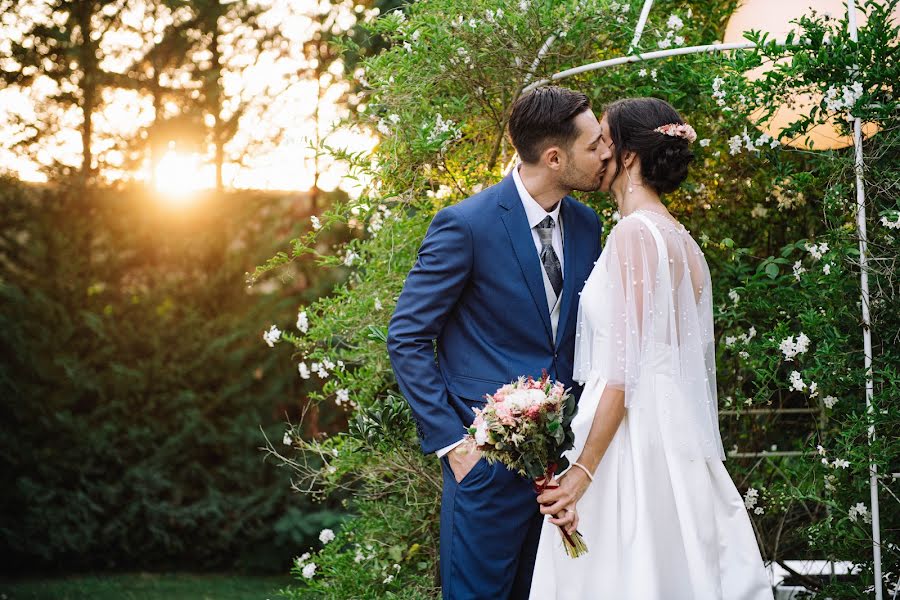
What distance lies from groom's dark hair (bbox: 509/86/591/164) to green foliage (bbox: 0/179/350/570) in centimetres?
542

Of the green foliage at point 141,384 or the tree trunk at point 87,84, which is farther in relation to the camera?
the tree trunk at point 87,84

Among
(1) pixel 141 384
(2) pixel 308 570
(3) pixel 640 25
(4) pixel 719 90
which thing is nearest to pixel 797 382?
(4) pixel 719 90

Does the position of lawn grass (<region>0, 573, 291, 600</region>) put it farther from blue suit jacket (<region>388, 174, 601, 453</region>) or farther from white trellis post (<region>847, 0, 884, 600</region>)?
white trellis post (<region>847, 0, 884, 600</region>)

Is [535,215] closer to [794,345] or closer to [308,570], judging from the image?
[794,345]

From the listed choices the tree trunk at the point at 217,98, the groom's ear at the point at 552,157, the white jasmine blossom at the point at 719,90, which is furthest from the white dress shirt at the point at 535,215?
the tree trunk at the point at 217,98

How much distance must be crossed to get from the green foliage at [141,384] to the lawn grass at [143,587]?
0.85ft

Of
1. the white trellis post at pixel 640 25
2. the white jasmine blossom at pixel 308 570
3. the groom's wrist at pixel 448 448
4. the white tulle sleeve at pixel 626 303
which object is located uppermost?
the white trellis post at pixel 640 25

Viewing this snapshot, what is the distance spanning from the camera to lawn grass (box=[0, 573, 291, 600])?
6492 millimetres

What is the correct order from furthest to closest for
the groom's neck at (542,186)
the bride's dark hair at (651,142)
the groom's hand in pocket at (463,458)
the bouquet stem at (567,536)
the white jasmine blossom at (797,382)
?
1. the white jasmine blossom at (797,382)
2. the groom's neck at (542,186)
3. the bride's dark hair at (651,142)
4. the groom's hand in pocket at (463,458)
5. the bouquet stem at (567,536)

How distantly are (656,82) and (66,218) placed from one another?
5.52 metres

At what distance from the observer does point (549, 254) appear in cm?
292

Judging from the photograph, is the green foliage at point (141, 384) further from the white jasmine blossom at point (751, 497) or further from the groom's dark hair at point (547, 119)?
the groom's dark hair at point (547, 119)

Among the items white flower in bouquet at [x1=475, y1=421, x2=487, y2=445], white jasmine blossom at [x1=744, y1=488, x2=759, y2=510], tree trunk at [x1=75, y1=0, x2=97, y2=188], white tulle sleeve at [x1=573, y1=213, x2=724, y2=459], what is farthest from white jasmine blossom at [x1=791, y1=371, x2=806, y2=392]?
tree trunk at [x1=75, y1=0, x2=97, y2=188]

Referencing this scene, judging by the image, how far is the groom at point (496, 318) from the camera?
2.72m
